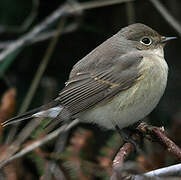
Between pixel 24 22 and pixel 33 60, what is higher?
pixel 24 22

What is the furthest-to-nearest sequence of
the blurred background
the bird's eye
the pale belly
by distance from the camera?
the blurred background, the bird's eye, the pale belly

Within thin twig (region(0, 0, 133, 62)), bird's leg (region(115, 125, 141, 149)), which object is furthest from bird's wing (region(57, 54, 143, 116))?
thin twig (region(0, 0, 133, 62))

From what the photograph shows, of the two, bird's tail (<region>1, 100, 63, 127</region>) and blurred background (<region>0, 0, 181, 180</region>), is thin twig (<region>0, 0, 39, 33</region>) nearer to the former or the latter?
blurred background (<region>0, 0, 181, 180</region>)

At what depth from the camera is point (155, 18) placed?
5473 millimetres

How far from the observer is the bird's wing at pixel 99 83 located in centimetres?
342

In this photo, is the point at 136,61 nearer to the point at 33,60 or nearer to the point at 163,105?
the point at 163,105

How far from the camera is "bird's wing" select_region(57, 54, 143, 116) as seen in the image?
11.2 ft


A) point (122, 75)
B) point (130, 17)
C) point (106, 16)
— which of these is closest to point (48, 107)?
point (122, 75)

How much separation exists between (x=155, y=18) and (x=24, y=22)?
1647mm

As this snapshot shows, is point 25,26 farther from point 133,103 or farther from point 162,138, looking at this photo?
point 162,138

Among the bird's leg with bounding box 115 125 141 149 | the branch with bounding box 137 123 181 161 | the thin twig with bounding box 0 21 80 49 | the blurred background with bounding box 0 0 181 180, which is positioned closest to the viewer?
the branch with bounding box 137 123 181 161

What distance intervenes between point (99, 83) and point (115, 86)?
144 mm

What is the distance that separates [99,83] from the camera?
11.6 feet

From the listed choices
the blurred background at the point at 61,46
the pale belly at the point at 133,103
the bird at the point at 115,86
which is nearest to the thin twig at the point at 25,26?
the blurred background at the point at 61,46
